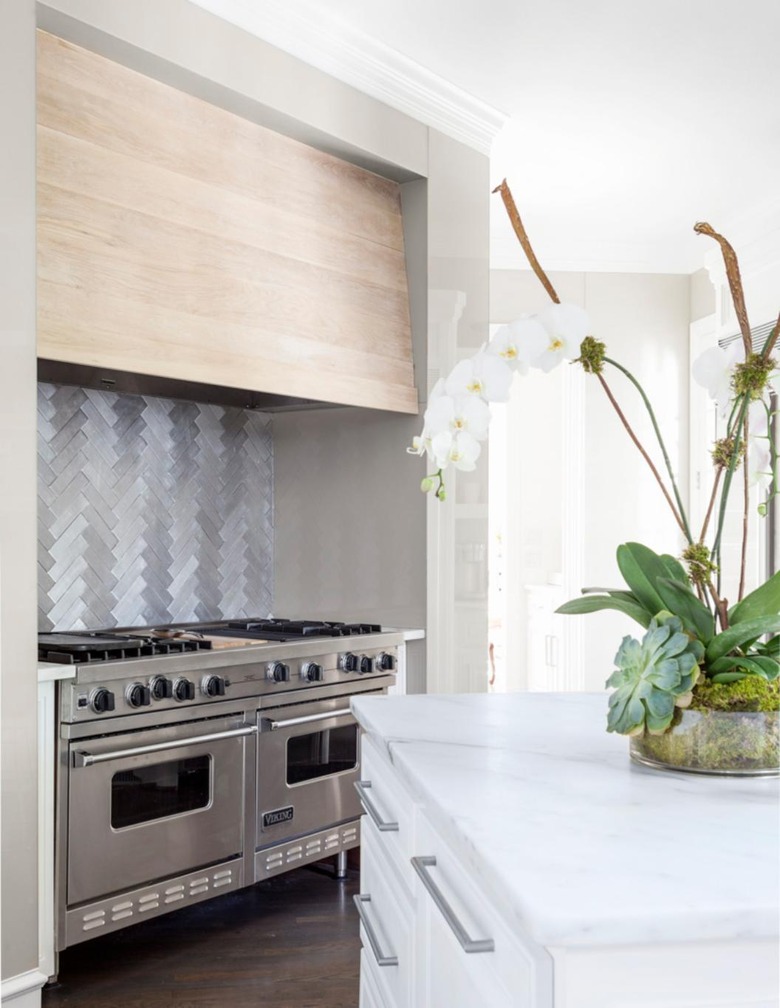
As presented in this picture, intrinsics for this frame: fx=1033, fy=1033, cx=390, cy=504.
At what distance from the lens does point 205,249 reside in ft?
10.0

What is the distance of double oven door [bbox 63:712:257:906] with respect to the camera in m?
2.67

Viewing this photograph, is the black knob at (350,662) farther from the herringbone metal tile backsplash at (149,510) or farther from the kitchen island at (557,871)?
the kitchen island at (557,871)

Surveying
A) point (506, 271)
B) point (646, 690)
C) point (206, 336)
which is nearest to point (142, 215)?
point (206, 336)

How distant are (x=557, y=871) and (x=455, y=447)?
66 cm

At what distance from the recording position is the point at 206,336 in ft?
9.93

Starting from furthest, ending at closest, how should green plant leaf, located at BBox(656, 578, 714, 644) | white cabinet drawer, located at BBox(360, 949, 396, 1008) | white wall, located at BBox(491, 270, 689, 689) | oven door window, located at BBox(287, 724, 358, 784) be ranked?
white wall, located at BBox(491, 270, 689, 689) → oven door window, located at BBox(287, 724, 358, 784) → white cabinet drawer, located at BBox(360, 949, 396, 1008) → green plant leaf, located at BBox(656, 578, 714, 644)

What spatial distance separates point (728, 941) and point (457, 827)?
31 centimetres

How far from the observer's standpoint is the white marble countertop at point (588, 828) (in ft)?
2.77

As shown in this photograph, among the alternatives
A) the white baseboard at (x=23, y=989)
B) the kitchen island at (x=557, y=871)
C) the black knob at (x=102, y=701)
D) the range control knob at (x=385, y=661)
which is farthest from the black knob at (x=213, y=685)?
the kitchen island at (x=557, y=871)

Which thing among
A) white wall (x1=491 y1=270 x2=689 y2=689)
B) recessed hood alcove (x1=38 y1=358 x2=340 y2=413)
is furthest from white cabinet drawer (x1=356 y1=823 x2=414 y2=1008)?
white wall (x1=491 y1=270 x2=689 y2=689)

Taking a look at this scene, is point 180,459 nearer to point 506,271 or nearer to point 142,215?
point 142,215

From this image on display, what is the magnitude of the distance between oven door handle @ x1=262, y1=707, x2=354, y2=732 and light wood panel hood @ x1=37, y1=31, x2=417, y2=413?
3.40 feet

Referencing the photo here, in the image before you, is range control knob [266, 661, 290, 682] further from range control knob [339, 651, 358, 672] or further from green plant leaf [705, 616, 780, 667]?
green plant leaf [705, 616, 780, 667]

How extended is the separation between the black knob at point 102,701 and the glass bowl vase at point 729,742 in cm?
177
